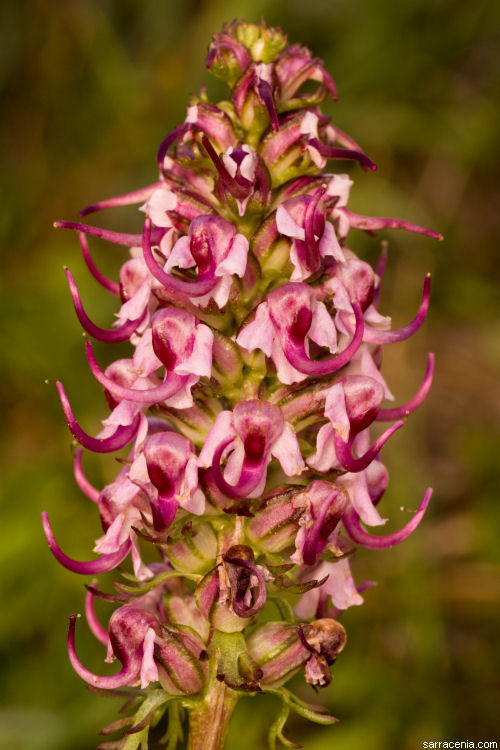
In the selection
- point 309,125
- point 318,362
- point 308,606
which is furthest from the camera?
point 308,606

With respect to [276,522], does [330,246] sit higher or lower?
higher

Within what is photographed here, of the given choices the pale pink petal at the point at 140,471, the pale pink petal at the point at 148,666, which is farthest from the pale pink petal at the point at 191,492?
the pale pink petal at the point at 148,666

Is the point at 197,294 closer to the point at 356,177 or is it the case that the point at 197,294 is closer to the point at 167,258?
the point at 167,258

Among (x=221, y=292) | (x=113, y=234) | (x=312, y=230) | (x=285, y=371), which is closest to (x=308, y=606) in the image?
(x=285, y=371)

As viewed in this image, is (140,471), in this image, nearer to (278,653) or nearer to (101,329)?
(101,329)

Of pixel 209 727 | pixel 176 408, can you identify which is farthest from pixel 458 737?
pixel 176 408

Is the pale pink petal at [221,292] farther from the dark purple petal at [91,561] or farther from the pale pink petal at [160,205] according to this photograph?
the dark purple petal at [91,561]
